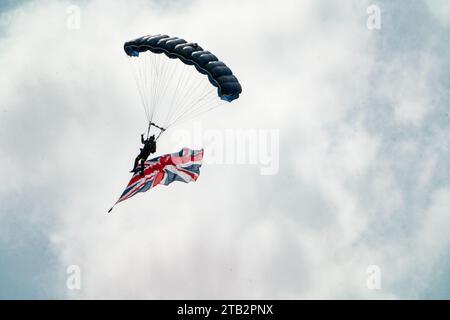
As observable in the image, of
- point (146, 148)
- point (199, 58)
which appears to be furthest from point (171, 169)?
point (199, 58)

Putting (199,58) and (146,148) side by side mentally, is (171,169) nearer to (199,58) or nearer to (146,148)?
(146,148)

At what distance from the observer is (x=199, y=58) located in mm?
38125

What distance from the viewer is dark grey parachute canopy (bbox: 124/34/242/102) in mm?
37500

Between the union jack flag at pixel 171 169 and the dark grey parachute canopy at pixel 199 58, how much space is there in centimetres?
505

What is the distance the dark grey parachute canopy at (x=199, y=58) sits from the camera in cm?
3750

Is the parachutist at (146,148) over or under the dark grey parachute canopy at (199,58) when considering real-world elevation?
under

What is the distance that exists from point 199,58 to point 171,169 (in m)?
7.78

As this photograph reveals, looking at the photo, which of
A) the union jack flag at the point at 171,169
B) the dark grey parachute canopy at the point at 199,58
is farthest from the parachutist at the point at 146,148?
the dark grey parachute canopy at the point at 199,58

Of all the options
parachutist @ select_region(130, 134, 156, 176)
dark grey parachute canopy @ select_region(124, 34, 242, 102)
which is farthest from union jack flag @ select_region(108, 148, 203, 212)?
dark grey parachute canopy @ select_region(124, 34, 242, 102)

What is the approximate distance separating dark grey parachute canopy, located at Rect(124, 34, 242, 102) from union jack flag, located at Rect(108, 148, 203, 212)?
5.05 metres

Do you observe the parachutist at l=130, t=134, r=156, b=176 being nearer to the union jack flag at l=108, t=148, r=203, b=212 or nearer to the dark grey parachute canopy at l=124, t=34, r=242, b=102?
the union jack flag at l=108, t=148, r=203, b=212

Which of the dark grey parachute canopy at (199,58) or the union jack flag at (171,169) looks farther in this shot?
the union jack flag at (171,169)

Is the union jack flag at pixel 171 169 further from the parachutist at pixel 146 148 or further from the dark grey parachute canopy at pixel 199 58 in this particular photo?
the dark grey parachute canopy at pixel 199 58
